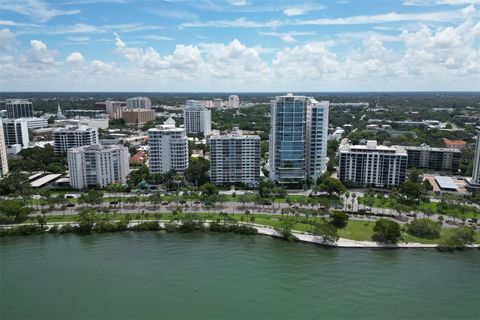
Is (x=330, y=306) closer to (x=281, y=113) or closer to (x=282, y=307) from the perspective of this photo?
(x=282, y=307)

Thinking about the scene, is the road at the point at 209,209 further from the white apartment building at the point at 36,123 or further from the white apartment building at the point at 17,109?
the white apartment building at the point at 17,109

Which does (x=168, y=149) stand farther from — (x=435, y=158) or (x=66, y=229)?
(x=435, y=158)

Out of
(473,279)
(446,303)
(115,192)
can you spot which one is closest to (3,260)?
(115,192)

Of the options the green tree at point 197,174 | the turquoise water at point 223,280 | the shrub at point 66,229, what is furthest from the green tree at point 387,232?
the shrub at point 66,229

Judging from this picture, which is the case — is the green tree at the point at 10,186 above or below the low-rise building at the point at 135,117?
below

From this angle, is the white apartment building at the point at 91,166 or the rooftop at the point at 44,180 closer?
the white apartment building at the point at 91,166
